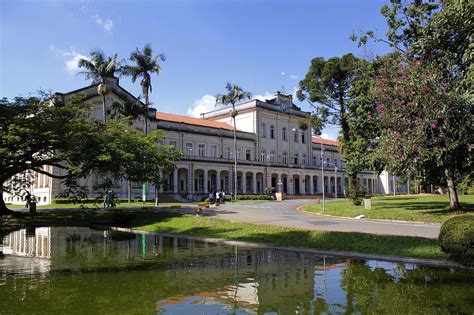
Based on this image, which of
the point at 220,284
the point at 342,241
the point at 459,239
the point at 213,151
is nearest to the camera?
the point at 220,284

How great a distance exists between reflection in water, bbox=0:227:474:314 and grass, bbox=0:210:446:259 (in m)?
1.38

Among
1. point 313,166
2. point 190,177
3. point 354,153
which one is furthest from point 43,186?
point 313,166

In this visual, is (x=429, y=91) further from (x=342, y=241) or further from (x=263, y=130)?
(x=263, y=130)

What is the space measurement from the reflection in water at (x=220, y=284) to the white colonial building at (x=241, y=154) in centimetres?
3335

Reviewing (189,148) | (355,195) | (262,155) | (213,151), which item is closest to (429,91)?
(355,195)

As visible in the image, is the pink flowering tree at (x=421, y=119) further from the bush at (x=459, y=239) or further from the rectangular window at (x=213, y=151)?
the rectangular window at (x=213, y=151)

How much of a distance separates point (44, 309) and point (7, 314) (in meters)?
0.52

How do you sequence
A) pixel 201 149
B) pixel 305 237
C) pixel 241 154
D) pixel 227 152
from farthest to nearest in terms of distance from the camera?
1. pixel 241 154
2. pixel 227 152
3. pixel 201 149
4. pixel 305 237

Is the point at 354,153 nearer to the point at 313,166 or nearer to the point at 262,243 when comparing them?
the point at 262,243

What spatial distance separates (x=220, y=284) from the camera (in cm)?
832

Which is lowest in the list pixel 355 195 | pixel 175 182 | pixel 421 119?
pixel 355 195

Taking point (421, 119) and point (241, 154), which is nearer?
point (421, 119)

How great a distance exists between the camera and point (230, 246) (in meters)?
14.7

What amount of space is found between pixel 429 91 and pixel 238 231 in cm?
990
